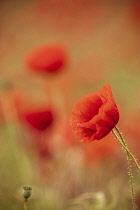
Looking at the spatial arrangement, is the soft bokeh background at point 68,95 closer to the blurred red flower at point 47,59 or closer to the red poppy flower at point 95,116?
the blurred red flower at point 47,59

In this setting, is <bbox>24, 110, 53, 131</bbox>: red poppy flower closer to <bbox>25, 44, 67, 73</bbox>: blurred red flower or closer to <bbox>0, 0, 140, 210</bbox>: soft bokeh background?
<bbox>0, 0, 140, 210</bbox>: soft bokeh background

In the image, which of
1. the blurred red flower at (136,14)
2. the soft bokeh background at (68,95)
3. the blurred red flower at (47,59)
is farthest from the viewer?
the blurred red flower at (136,14)

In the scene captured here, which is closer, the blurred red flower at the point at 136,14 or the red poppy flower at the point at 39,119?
the red poppy flower at the point at 39,119

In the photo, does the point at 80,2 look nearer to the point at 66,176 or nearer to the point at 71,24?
the point at 71,24

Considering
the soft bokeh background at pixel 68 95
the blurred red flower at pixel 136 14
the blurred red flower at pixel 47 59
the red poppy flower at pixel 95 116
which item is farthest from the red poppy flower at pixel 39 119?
the blurred red flower at pixel 136 14

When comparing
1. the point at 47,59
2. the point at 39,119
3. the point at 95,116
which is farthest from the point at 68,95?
the point at 95,116

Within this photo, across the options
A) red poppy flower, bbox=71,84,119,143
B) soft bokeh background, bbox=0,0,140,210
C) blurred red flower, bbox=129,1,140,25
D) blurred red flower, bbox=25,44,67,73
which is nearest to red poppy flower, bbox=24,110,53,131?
soft bokeh background, bbox=0,0,140,210

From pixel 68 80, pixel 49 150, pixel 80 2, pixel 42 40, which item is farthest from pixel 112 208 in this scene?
pixel 80 2
